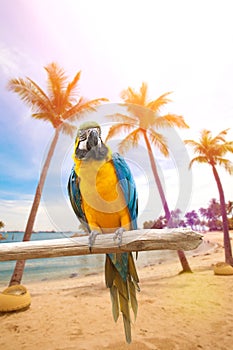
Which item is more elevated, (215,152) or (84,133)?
(215,152)

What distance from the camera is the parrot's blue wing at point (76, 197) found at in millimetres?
2932

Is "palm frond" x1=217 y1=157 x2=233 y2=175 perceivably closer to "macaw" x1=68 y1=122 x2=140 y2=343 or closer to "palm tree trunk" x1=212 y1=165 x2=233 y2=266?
"palm tree trunk" x1=212 y1=165 x2=233 y2=266

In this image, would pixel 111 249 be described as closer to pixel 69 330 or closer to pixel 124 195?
pixel 124 195

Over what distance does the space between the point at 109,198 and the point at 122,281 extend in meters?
0.85

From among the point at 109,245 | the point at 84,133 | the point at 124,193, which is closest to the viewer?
the point at 109,245

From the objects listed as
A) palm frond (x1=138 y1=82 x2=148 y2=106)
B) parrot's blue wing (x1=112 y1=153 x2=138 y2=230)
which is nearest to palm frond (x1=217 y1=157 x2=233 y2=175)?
palm frond (x1=138 y1=82 x2=148 y2=106)

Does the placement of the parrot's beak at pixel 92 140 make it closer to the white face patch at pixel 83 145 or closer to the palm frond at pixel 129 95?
the white face patch at pixel 83 145

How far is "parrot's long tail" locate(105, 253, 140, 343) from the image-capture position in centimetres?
250

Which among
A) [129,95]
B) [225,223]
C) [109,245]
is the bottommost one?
[109,245]

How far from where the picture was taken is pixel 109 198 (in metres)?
2.62

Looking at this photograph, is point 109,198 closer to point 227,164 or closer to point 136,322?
point 136,322

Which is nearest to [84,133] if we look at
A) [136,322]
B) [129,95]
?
[136,322]

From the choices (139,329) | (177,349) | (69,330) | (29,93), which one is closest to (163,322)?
(139,329)

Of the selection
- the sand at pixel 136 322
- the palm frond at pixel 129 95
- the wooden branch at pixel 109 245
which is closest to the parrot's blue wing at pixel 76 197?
the wooden branch at pixel 109 245
